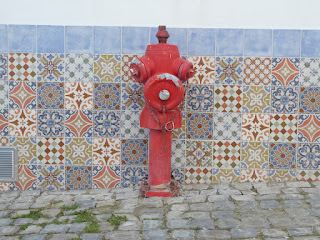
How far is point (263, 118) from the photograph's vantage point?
4062mm

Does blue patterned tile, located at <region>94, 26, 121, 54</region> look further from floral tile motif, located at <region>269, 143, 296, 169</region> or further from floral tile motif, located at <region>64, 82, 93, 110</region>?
floral tile motif, located at <region>269, 143, 296, 169</region>

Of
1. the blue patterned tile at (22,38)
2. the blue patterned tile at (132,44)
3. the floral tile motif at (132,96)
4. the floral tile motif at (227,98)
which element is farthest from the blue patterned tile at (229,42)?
the blue patterned tile at (22,38)

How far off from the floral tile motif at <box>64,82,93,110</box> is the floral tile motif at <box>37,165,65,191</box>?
636 mm

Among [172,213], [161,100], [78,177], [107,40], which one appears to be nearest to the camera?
[172,213]

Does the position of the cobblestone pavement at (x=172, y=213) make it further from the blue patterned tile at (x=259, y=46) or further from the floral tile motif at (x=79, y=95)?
the blue patterned tile at (x=259, y=46)

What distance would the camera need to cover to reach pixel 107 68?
4016mm

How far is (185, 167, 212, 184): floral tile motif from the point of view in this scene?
4.11 m

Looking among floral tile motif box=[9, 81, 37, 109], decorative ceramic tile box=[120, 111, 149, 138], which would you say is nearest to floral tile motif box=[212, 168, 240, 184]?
decorative ceramic tile box=[120, 111, 149, 138]

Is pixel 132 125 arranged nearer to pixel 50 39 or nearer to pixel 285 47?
pixel 50 39

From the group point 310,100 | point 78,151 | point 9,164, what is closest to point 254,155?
point 310,100

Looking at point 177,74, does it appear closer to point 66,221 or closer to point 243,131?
point 243,131

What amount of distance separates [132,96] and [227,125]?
980mm

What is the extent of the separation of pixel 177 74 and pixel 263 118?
1051 mm

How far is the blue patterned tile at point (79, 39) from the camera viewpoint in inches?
158
